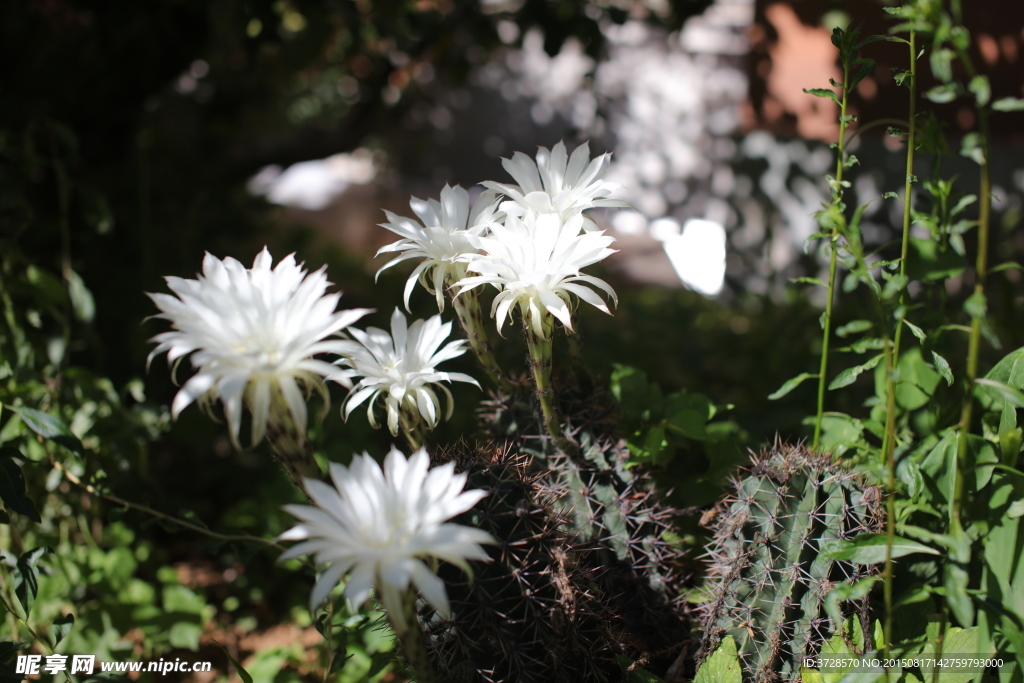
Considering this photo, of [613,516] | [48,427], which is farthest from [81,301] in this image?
[613,516]

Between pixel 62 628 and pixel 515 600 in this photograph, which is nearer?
pixel 515 600

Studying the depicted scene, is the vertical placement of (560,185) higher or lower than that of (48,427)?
higher

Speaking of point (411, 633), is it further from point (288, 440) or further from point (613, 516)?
point (613, 516)

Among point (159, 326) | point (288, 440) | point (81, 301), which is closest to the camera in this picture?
point (288, 440)

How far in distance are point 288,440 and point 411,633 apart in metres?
0.29

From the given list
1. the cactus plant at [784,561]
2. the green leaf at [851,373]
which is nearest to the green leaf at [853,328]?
the green leaf at [851,373]

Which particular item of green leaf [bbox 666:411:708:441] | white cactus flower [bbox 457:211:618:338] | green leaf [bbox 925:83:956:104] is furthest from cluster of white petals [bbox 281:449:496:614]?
green leaf [bbox 925:83:956:104]

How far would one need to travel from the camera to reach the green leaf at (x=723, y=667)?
1.02 m

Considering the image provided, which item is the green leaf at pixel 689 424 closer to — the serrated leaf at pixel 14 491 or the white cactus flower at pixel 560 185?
the white cactus flower at pixel 560 185

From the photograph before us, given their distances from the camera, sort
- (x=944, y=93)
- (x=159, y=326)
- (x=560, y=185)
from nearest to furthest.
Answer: (x=944, y=93), (x=560, y=185), (x=159, y=326)

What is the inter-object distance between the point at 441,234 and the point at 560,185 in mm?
219

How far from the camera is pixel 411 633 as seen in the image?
831 mm

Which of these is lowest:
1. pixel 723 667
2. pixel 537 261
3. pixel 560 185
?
pixel 723 667

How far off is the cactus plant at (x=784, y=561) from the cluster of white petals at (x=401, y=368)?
547mm
